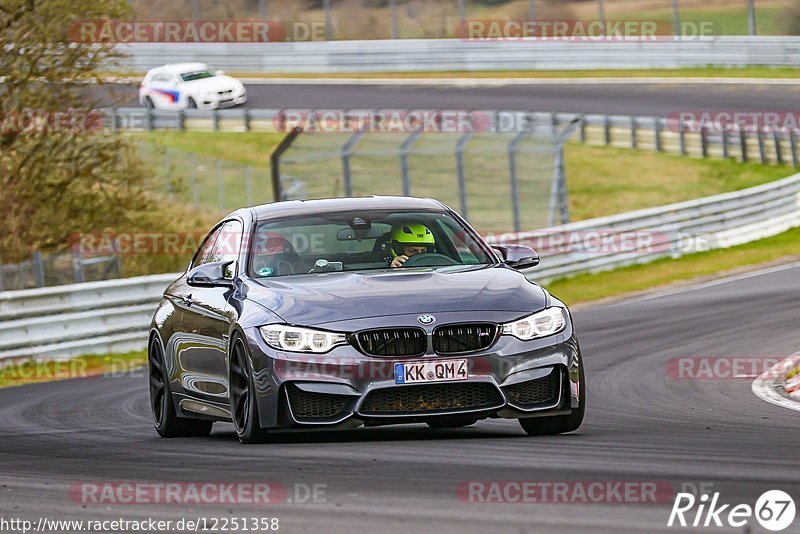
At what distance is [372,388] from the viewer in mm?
8344

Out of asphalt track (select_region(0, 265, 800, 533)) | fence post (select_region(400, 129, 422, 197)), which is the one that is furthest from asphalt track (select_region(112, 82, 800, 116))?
asphalt track (select_region(0, 265, 800, 533))

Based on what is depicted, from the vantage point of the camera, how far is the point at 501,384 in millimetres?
8477

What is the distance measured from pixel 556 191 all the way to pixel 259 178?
291 inches

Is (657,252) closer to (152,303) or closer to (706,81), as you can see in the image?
(152,303)

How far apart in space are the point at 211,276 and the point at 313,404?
1.52 m

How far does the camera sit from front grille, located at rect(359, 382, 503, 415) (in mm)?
8375

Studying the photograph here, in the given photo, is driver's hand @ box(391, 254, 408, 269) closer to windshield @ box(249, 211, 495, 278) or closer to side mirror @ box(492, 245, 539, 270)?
windshield @ box(249, 211, 495, 278)

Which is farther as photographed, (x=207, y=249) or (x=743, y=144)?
(x=743, y=144)

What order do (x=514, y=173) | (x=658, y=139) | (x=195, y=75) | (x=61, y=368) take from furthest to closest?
(x=195, y=75) < (x=658, y=139) < (x=514, y=173) < (x=61, y=368)

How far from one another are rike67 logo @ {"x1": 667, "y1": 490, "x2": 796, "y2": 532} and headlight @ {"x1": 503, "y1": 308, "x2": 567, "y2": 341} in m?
2.54

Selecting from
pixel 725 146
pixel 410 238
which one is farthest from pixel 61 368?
pixel 725 146

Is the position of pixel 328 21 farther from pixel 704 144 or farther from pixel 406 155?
pixel 406 155

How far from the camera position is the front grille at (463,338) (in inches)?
332

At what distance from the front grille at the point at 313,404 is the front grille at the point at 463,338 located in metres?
0.58
